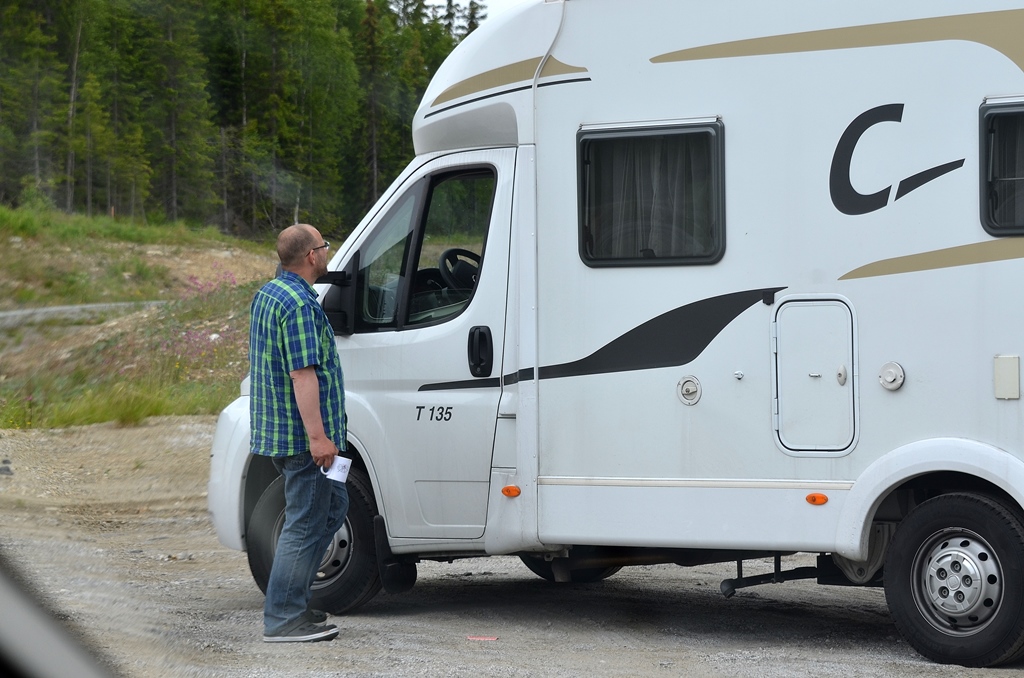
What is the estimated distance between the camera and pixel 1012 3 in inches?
203

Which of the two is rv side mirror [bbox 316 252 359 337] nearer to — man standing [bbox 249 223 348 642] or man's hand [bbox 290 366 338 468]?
man standing [bbox 249 223 348 642]

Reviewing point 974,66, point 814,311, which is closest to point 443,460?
point 814,311

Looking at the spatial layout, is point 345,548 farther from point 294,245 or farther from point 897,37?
point 897,37

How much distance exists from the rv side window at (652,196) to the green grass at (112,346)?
8.94 meters

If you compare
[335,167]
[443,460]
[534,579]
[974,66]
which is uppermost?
[335,167]

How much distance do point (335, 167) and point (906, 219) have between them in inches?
1714

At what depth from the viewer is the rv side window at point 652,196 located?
221 inches

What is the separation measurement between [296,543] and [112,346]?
15674mm

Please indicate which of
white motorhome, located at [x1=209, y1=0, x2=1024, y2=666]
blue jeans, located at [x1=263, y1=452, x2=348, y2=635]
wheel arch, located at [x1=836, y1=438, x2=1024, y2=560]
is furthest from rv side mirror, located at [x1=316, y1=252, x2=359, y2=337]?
wheel arch, located at [x1=836, y1=438, x2=1024, y2=560]

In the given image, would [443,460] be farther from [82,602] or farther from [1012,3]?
[1012,3]

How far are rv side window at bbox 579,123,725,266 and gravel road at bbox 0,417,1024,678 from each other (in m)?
1.86

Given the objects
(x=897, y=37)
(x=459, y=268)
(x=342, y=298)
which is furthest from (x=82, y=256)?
(x=897, y=37)

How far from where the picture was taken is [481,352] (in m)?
6.10

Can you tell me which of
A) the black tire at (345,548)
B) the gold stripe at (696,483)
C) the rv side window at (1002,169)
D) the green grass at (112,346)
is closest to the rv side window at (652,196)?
the gold stripe at (696,483)
